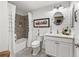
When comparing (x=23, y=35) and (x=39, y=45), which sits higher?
(x=23, y=35)

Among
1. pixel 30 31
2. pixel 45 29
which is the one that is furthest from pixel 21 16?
pixel 45 29

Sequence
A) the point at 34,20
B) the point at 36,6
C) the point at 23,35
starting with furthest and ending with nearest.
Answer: the point at 23,35 → the point at 34,20 → the point at 36,6

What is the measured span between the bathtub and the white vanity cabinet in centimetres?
54

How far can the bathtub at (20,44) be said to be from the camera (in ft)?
7.17

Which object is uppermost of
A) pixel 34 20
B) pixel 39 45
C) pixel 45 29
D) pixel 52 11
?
pixel 52 11

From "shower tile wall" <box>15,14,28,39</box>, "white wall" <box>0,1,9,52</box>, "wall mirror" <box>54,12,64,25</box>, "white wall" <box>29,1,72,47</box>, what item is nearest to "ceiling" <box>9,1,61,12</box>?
"white wall" <box>29,1,72,47</box>

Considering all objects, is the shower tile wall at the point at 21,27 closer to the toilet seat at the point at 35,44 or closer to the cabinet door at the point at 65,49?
the toilet seat at the point at 35,44

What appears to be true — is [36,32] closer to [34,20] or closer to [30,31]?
[30,31]

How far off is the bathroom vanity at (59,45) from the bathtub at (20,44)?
529mm

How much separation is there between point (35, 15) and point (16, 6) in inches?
Answer: 18.2

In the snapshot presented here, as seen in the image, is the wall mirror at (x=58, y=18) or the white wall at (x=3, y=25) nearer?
the white wall at (x=3, y=25)

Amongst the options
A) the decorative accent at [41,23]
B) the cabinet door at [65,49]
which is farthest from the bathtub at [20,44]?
the cabinet door at [65,49]

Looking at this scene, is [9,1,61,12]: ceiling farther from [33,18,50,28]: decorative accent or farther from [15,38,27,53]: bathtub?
[15,38,27,53]: bathtub

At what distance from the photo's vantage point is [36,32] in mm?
2123
